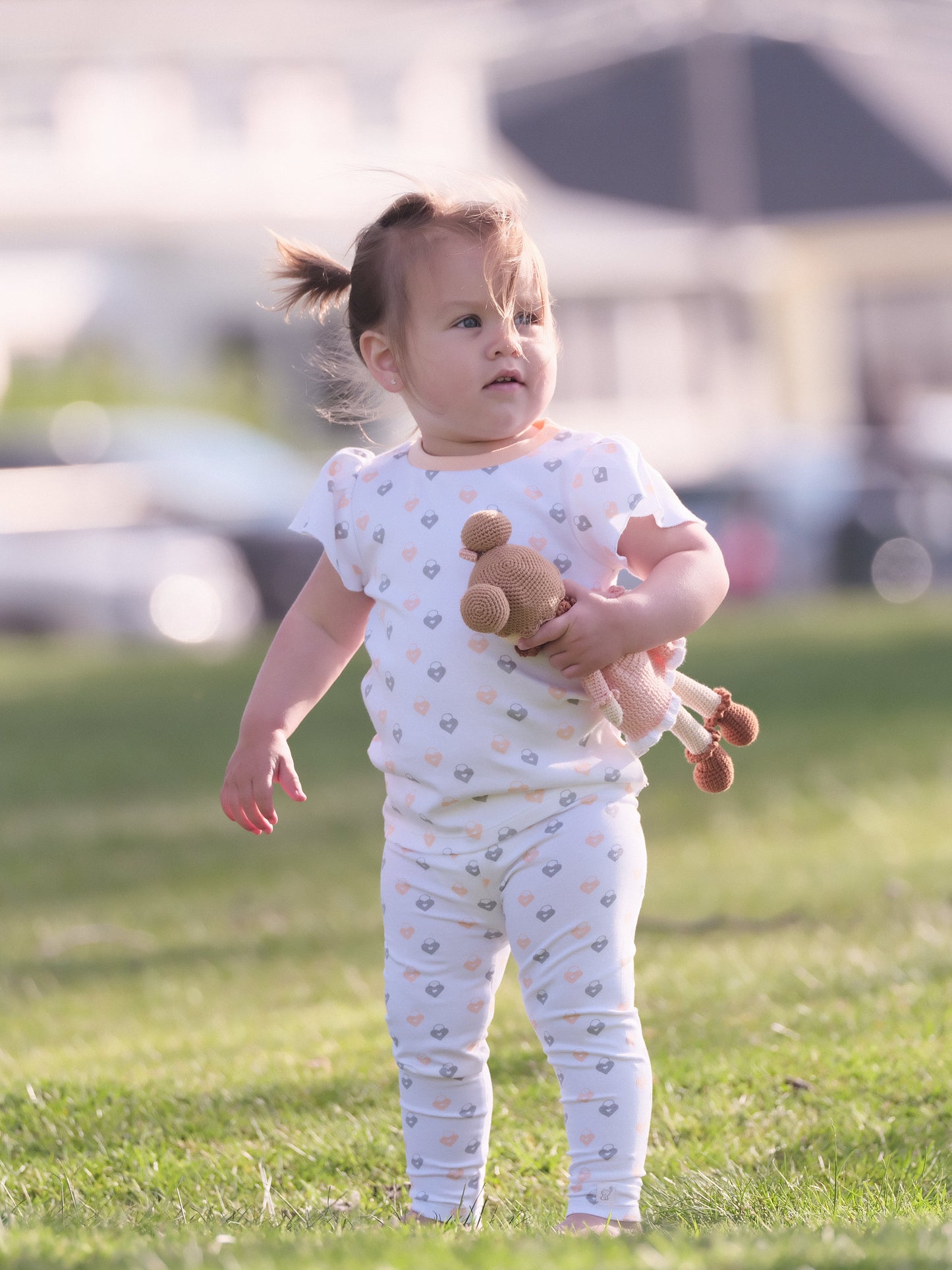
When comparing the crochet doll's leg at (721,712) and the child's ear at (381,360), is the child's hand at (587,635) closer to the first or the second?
the crochet doll's leg at (721,712)

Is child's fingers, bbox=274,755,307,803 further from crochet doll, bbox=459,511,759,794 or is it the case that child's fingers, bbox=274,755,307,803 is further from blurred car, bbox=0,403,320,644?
blurred car, bbox=0,403,320,644

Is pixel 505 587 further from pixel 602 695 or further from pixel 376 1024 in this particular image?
pixel 376 1024

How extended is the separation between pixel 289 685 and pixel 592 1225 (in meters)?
1.02

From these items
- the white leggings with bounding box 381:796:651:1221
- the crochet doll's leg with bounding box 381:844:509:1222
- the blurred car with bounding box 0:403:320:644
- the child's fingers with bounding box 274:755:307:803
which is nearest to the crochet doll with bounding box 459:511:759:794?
the white leggings with bounding box 381:796:651:1221

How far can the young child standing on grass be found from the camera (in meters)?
2.78

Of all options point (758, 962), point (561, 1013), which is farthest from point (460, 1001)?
point (758, 962)

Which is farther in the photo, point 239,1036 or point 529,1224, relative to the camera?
point 239,1036

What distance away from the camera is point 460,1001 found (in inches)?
113

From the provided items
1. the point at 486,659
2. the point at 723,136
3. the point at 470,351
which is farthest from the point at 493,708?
the point at 723,136

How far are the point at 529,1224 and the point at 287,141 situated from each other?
3094 centimetres

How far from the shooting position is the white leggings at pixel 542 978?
2779 millimetres

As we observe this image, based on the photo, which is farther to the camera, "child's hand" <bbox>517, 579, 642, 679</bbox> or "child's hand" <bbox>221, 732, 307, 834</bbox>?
"child's hand" <bbox>221, 732, 307, 834</bbox>

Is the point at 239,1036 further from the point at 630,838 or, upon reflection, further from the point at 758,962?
the point at 630,838

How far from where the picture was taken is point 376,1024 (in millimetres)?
4355
